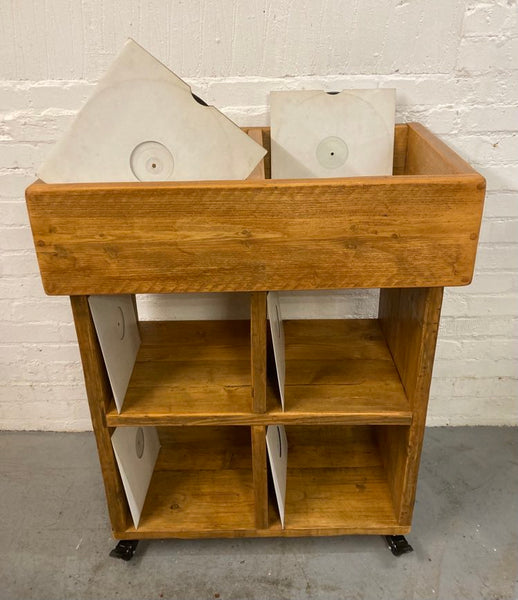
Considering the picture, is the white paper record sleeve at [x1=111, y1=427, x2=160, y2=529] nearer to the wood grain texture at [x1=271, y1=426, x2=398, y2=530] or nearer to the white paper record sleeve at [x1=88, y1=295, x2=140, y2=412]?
the white paper record sleeve at [x1=88, y1=295, x2=140, y2=412]

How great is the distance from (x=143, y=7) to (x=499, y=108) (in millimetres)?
829

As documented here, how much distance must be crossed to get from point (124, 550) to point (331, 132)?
41.2 inches

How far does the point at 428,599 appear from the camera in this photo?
1.26 meters

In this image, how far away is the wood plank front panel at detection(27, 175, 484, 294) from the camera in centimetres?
93

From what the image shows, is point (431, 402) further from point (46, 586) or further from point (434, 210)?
point (46, 586)

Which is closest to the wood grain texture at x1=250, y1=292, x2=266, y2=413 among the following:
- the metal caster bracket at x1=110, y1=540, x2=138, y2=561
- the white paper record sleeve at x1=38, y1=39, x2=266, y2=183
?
the white paper record sleeve at x1=38, y1=39, x2=266, y2=183

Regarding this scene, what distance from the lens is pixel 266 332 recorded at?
1.13 metres

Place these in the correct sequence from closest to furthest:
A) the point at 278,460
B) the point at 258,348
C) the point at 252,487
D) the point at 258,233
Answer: the point at 258,233 < the point at 258,348 < the point at 278,460 < the point at 252,487

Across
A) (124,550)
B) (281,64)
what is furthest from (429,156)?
(124,550)

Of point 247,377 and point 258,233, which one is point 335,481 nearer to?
point 247,377

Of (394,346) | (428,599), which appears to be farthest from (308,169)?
(428,599)

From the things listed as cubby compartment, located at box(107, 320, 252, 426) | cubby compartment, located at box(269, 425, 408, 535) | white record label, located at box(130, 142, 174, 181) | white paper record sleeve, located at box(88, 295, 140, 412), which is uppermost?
white record label, located at box(130, 142, 174, 181)

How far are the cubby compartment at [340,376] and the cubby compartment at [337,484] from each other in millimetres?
105

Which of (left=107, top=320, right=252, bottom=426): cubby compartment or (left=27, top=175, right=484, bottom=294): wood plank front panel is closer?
(left=27, top=175, right=484, bottom=294): wood plank front panel
